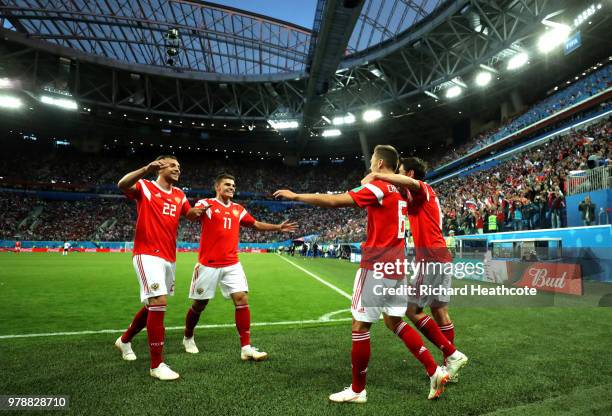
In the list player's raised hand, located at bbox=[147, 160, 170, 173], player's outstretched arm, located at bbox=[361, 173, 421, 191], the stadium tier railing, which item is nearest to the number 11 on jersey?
player's raised hand, located at bbox=[147, 160, 170, 173]

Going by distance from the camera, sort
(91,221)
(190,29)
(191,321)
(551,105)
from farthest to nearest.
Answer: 1. (91,221)
2. (190,29)
3. (551,105)
4. (191,321)

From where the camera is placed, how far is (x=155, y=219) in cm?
424

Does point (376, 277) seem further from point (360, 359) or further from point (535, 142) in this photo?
point (535, 142)

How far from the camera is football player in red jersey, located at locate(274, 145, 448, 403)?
313 centimetres

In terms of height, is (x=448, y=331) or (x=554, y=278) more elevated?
(x=554, y=278)

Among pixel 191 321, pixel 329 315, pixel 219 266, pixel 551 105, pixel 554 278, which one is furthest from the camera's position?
pixel 551 105

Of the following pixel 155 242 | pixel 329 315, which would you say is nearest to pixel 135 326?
pixel 155 242

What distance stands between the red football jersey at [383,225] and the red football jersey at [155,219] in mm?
2379

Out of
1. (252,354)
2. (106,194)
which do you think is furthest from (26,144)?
(252,354)

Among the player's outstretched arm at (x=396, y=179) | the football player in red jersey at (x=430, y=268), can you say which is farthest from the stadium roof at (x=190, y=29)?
the player's outstretched arm at (x=396, y=179)

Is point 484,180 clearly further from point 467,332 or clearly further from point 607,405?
point 607,405

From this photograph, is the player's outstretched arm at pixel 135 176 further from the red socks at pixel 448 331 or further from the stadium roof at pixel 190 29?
the stadium roof at pixel 190 29

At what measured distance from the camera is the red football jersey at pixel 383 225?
10.9ft

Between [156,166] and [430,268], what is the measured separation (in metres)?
3.25
